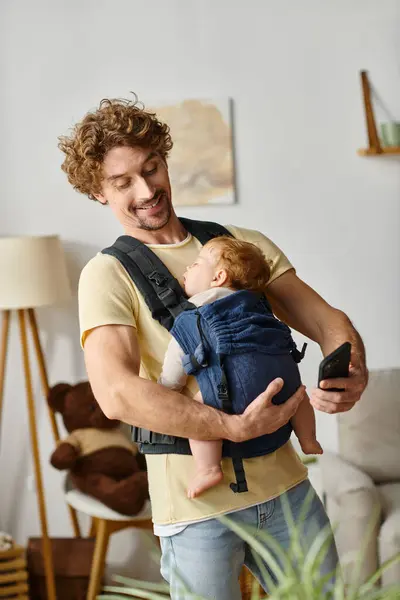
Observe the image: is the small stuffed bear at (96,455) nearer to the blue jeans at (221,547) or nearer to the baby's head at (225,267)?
the blue jeans at (221,547)

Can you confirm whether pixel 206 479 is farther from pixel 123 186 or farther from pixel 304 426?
pixel 123 186

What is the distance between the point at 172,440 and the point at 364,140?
8.07 ft

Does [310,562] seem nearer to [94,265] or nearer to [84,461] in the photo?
[94,265]

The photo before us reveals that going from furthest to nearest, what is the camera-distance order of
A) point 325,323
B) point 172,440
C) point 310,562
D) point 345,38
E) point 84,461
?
1. point 345,38
2. point 84,461
3. point 325,323
4. point 172,440
5. point 310,562

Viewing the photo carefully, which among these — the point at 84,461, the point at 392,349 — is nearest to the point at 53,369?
the point at 84,461

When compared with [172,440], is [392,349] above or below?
below

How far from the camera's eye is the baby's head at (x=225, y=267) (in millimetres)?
1582

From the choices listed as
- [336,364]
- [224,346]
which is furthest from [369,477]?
[224,346]

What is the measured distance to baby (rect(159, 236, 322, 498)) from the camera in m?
1.50

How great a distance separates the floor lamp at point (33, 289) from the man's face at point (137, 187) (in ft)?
5.60

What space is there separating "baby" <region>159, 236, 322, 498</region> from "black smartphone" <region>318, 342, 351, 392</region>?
8 centimetres

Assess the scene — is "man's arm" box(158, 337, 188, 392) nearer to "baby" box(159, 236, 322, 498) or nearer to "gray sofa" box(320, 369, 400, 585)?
"baby" box(159, 236, 322, 498)

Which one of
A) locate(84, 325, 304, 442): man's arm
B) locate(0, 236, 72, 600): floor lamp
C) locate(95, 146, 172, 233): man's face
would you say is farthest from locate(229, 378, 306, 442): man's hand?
locate(0, 236, 72, 600): floor lamp

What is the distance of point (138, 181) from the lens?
162cm
